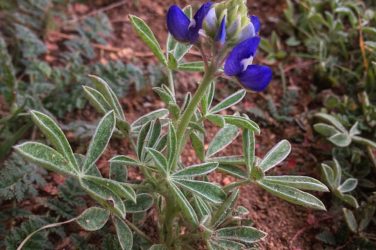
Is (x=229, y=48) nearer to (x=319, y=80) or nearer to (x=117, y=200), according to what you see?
(x=117, y=200)

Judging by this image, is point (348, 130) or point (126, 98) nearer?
point (348, 130)

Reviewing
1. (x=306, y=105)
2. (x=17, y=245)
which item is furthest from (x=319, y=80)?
(x=17, y=245)

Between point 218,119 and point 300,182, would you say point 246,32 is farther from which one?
point 300,182

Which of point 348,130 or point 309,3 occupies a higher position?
point 309,3

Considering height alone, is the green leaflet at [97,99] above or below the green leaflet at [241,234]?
above

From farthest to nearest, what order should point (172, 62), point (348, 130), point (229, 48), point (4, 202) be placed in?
point (348, 130) < point (4, 202) < point (172, 62) < point (229, 48)

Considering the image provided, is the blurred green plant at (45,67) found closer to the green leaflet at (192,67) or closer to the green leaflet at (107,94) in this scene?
the green leaflet at (107,94)

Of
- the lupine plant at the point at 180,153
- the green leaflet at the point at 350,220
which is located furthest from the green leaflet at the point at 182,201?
the green leaflet at the point at 350,220
